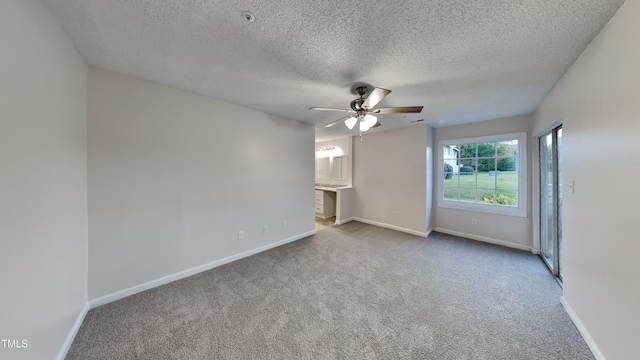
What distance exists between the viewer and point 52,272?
4.52ft

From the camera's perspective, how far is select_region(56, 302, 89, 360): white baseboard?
4.81 feet

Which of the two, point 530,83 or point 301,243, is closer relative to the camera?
point 530,83

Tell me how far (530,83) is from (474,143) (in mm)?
1872

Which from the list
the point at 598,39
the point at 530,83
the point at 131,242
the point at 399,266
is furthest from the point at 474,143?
the point at 131,242

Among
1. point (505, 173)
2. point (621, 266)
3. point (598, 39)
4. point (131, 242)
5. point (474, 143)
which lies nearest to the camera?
point (621, 266)

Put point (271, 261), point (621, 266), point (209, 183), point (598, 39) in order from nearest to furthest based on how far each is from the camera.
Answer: point (621, 266)
point (598, 39)
point (209, 183)
point (271, 261)

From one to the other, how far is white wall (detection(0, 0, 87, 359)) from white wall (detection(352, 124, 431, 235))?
482 cm

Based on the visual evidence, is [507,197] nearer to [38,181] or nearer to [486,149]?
[486,149]

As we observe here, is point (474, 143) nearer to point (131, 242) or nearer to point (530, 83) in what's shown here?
point (530, 83)

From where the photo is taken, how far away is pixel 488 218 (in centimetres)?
385

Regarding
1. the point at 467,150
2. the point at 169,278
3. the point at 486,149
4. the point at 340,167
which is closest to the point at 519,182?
the point at 486,149

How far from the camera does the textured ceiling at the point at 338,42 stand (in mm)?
1285

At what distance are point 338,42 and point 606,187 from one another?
7.33 ft

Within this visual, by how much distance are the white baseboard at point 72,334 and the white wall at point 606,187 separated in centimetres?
371
